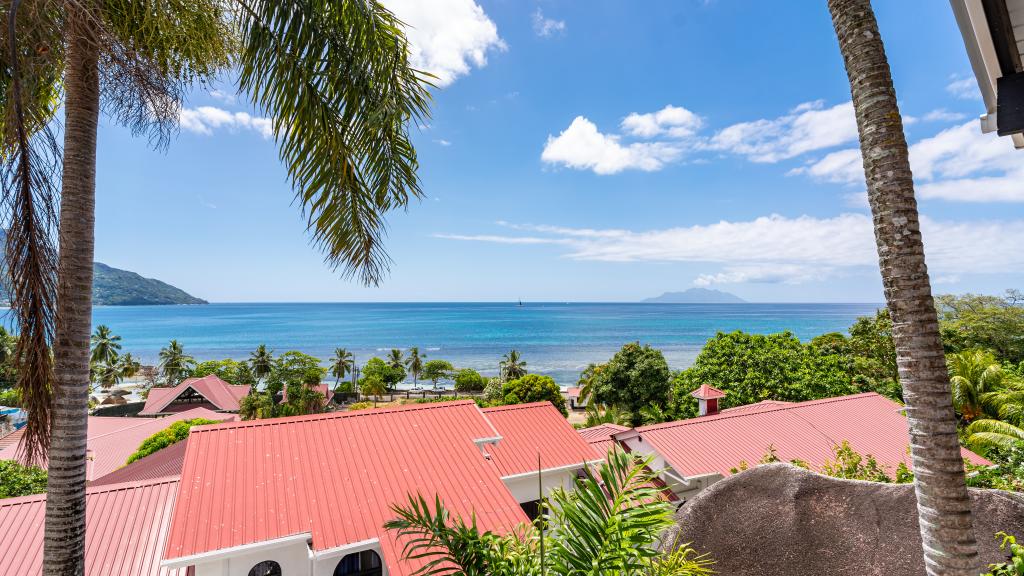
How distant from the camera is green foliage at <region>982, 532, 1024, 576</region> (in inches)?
132

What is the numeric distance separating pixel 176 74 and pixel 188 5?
818 mm

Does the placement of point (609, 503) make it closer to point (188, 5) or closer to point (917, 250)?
point (917, 250)

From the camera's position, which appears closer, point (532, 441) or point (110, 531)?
point (110, 531)

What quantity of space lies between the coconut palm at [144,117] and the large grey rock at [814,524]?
14.6 ft

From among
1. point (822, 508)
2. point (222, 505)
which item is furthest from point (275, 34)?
point (222, 505)

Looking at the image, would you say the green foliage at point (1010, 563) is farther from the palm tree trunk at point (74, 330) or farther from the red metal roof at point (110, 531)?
the red metal roof at point (110, 531)

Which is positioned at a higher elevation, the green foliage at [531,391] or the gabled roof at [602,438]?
the gabled roof at [602,438]

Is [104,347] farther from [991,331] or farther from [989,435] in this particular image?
[991,331]

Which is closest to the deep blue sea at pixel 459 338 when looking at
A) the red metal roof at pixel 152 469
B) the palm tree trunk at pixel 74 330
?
the red metal roof at pixel 152 469

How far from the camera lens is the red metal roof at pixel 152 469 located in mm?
12508

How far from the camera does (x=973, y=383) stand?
1722cm

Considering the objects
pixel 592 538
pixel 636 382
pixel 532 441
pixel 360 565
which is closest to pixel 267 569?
pixel 360 565

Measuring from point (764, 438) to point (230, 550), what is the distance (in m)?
13.6

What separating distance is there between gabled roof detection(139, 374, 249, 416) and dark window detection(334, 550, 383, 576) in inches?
1270
